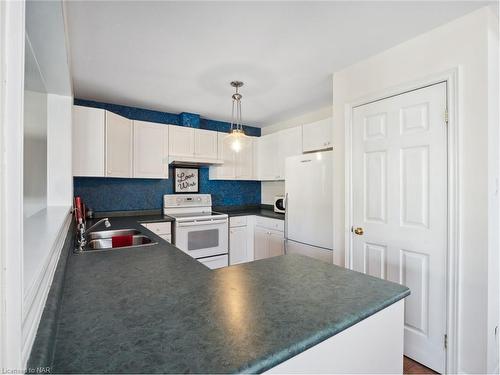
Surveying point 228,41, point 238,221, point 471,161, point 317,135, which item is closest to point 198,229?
point 238,221

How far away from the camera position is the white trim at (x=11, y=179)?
0.37 m

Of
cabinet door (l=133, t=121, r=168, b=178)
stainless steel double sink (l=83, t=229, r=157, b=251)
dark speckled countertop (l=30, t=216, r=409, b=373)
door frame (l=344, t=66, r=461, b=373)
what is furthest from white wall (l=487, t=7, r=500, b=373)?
cabinet door (l=133, t=121, r=168, b=178)

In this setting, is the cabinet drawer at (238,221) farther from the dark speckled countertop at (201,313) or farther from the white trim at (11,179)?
the white trim at (11,179)

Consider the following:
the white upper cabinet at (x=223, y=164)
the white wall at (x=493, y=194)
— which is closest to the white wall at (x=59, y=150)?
the white upper cabinet at (x=223, y=164)

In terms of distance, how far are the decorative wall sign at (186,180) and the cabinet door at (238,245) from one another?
3.01 feet

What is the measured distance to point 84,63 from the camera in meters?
2.22

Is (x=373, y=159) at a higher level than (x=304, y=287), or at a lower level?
higher

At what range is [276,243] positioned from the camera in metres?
3.51

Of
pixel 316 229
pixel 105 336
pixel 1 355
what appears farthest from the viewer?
pixel 316 229

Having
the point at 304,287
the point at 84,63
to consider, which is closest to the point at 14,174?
the point at 304,287

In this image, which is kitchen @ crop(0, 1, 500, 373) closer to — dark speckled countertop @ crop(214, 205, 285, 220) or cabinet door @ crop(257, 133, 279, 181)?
dark speckled countertop @ crop(214, 205, 285, 220)

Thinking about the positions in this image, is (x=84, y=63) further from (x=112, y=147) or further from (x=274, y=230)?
(x=274, y=230)

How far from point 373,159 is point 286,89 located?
50.8 inches

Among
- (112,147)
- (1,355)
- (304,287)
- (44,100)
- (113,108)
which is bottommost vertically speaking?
(304,287)
